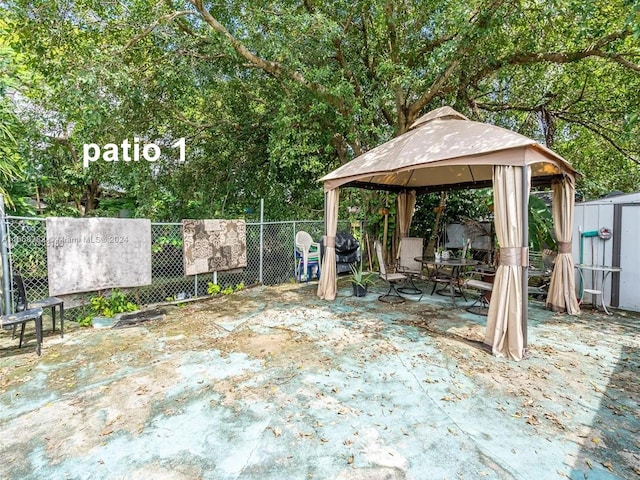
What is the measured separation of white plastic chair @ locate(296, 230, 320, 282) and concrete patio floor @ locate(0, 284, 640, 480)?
321 centimetres

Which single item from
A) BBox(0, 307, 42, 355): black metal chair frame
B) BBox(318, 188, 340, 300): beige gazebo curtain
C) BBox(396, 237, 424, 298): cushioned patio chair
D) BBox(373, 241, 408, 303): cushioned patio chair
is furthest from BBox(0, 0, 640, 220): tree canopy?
BBox(0, 307, 42, 355): black metal chair frame

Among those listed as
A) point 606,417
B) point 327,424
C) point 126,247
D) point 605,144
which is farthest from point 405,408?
point 605,144

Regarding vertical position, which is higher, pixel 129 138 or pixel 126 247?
pixel 129 138

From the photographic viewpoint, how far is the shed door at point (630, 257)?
536cm

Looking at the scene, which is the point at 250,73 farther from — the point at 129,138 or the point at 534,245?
the point at 534,245

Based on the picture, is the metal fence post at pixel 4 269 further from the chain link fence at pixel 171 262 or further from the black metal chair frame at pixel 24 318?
the black metal chair frame at pixel 24 318

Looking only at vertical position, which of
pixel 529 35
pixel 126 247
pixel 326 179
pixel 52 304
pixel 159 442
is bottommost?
pixel 159 442

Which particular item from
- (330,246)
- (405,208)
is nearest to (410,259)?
(405,208)

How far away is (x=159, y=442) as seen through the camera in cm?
230

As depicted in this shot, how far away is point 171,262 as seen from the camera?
6578mm

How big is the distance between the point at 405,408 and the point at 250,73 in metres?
8.54

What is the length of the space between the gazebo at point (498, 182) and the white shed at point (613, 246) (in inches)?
30.3

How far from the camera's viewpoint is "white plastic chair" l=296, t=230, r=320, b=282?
7.82 m

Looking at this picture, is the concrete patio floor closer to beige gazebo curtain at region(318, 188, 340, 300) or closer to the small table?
the small table
